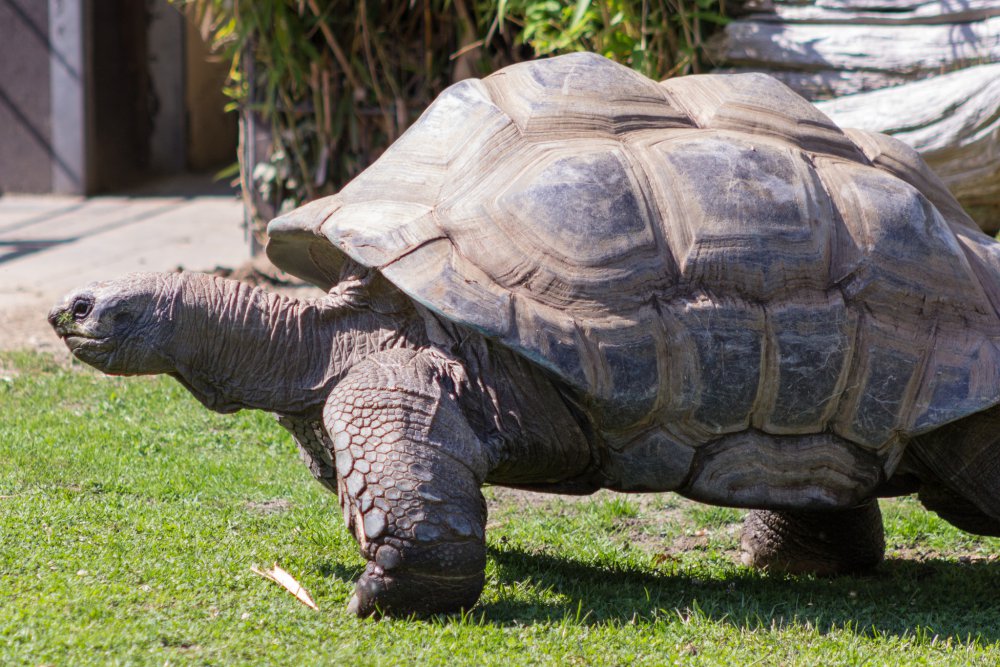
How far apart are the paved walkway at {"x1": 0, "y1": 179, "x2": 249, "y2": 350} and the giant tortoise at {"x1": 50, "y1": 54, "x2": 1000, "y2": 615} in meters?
3.73

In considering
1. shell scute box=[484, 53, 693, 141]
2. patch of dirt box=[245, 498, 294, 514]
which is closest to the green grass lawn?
patch of dirt box=[245, 498, 294, 514]

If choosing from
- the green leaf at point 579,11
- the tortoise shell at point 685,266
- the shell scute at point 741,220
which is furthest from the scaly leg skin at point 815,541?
the green leaf at point 579,11

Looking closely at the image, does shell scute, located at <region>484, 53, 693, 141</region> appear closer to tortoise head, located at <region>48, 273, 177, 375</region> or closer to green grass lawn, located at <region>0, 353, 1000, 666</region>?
tortoise head, located at <region>48, 273, 177, 375</region>

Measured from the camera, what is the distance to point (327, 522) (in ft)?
13.3

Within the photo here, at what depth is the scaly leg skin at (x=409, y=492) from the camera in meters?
3.00

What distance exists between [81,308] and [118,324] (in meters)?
0.12

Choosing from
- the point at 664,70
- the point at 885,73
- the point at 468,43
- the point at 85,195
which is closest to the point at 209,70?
the point at 85,195

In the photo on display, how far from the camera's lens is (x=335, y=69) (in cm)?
828

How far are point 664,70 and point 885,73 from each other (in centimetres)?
119

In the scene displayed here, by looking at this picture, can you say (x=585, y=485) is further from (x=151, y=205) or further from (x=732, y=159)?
(x=151, y=205)

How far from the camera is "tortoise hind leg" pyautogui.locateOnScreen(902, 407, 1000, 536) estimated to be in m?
3.51

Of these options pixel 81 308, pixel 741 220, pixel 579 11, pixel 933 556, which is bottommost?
pixel 933 556

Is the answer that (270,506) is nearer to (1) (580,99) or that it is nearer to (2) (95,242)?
(1) (580,99)

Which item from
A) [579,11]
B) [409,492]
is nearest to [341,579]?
[409,492]
